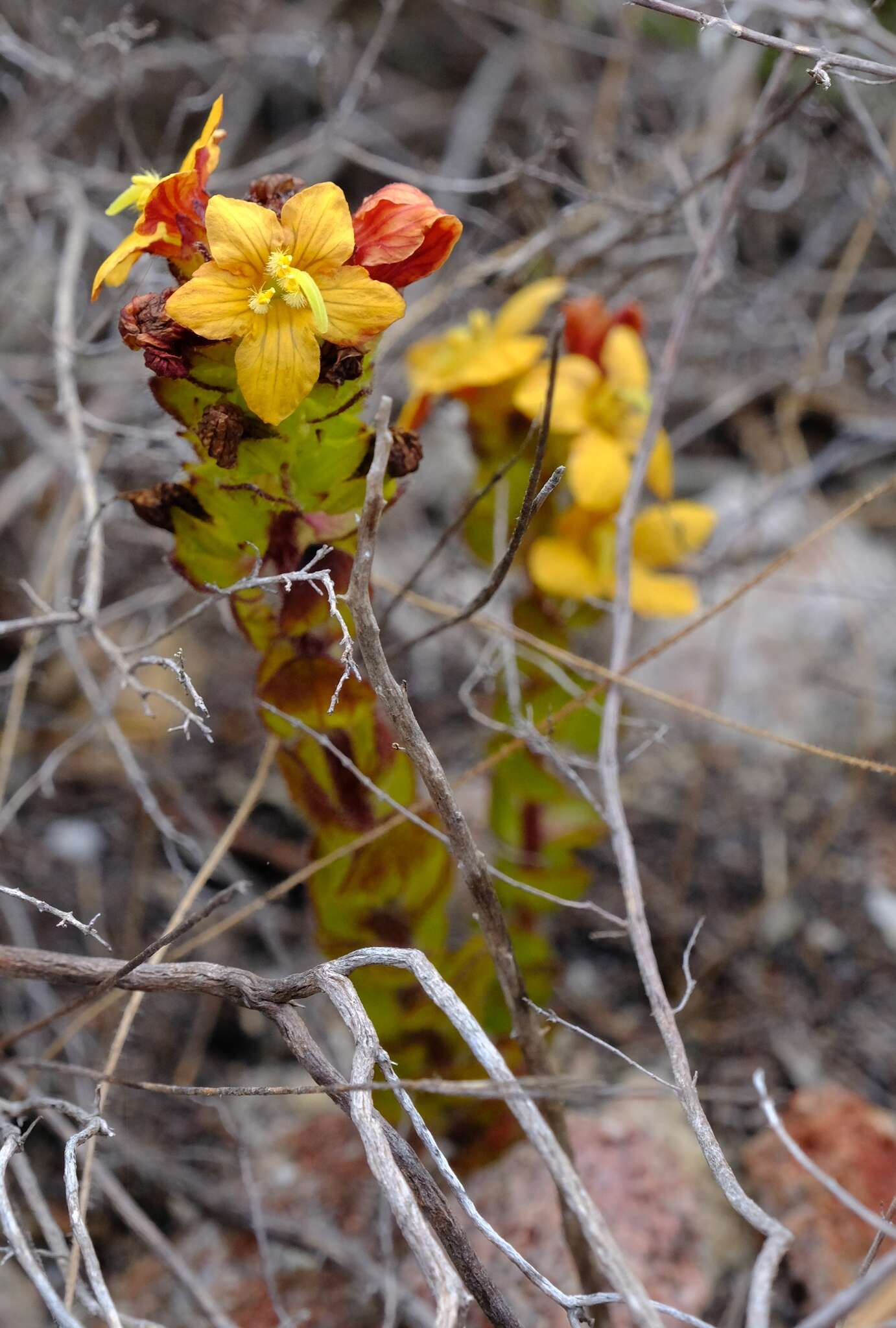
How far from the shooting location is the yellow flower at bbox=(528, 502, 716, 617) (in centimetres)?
164

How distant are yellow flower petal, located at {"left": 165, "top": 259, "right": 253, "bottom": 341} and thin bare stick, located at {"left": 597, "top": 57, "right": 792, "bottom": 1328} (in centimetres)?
69

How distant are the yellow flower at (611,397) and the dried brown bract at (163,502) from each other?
2.08 feet

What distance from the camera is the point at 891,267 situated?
3016 millimetres

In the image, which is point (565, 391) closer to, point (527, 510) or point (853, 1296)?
point (527, 510)

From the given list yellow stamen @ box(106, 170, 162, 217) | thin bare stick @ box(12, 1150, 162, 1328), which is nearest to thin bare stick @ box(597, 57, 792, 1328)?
thin bare stick @ box(12, 1150, 162, 1328)

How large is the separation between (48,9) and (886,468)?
8.75ft

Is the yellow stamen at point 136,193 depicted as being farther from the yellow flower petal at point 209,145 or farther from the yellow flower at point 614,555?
the yellow flower at point 614,555

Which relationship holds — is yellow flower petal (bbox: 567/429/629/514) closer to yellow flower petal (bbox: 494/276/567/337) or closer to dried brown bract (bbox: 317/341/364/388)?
yellow flower petal (bbox: 494/276/567/337)

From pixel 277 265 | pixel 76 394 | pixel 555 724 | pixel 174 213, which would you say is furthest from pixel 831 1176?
pixel 76 394

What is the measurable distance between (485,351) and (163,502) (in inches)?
29.0

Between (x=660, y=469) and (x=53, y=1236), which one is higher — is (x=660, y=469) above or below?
above

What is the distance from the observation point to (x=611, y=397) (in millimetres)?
1683

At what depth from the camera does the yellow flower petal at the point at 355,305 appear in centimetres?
102

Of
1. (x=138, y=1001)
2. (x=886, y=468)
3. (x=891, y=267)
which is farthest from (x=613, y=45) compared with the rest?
(x=138, y=1001)
